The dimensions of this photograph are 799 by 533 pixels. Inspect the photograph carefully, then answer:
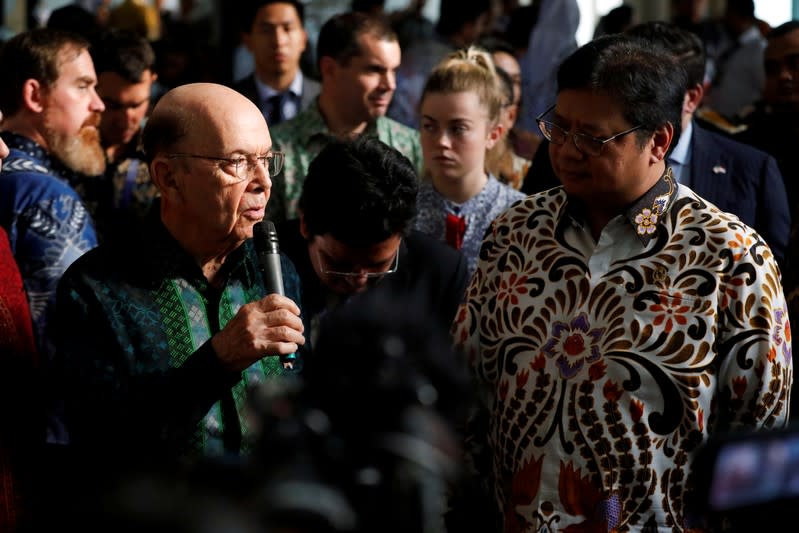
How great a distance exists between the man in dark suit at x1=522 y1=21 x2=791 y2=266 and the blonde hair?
347 mm

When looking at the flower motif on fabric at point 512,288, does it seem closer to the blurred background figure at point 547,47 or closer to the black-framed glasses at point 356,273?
the black-framed glasses at point 356,273

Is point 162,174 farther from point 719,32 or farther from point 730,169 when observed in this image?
point 719,32

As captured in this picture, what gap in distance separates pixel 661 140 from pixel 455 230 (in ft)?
4.76

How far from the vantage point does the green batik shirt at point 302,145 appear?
448 cm

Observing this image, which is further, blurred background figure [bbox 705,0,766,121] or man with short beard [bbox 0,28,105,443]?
blurred background figure [bbox 705,0,766,121]

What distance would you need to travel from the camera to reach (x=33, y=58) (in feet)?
13.0

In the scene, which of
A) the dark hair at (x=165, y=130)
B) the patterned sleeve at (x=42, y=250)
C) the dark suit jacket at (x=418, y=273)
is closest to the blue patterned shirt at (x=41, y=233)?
the patterned sleeve at (x=42, y=250)

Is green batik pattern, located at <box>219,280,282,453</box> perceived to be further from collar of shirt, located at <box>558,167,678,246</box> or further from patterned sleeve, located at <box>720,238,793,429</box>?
patterned sleeve, located at <box>720,238,793,429</box>

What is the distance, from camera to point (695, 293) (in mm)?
2531

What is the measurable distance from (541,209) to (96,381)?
3.57 feet

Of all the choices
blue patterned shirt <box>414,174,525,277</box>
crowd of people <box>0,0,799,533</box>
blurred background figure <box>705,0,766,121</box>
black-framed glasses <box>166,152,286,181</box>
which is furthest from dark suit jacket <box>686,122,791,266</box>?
blurred background figure <box>705,0,766,121</box>

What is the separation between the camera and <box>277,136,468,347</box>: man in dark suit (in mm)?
3041

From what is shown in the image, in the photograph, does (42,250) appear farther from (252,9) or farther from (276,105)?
(252,9)

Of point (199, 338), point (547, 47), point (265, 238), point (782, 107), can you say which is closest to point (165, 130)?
point (265, 238)
